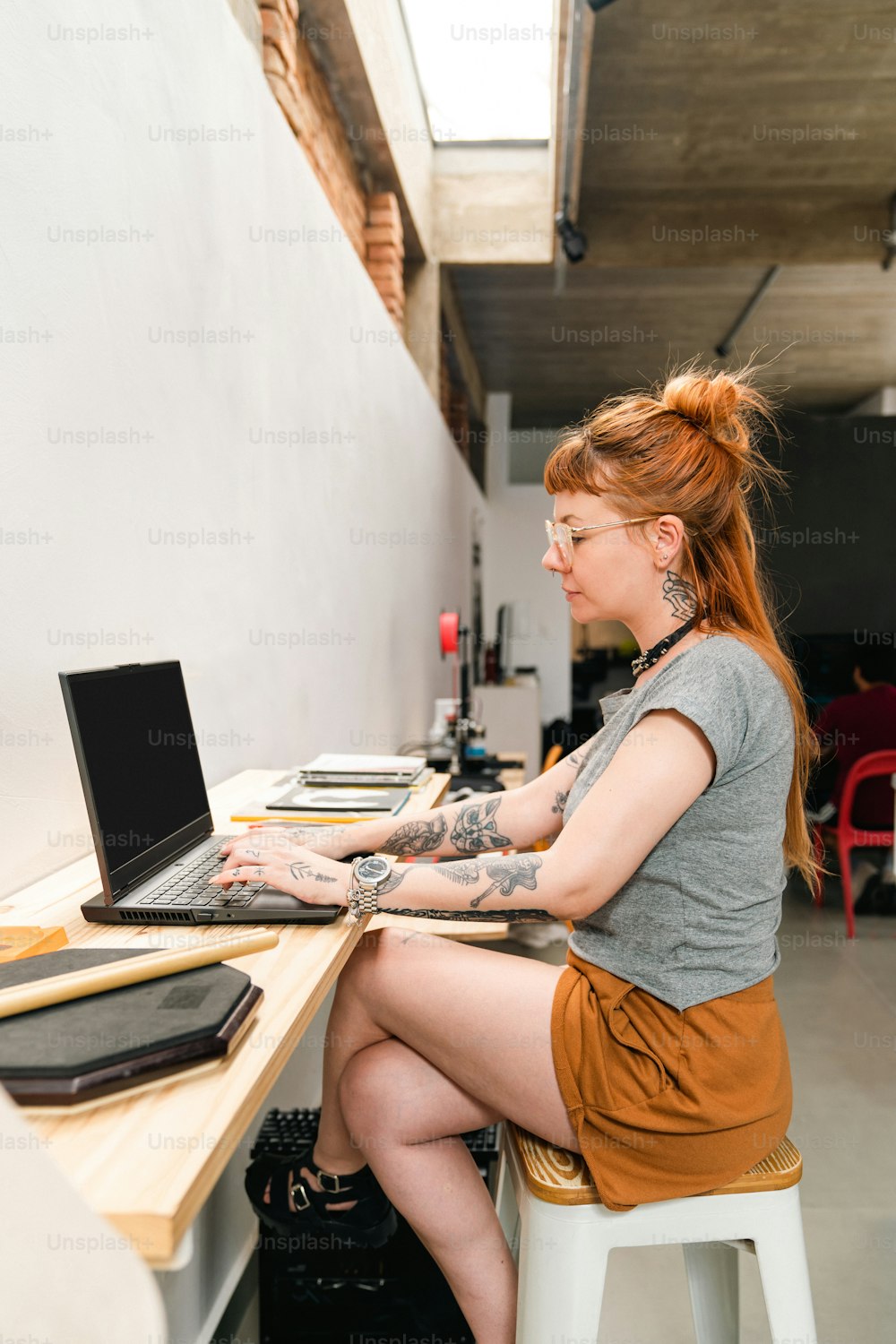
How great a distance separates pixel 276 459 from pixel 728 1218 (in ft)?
6.49

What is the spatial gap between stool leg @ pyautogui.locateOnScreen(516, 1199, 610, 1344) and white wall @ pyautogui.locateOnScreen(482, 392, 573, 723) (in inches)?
395

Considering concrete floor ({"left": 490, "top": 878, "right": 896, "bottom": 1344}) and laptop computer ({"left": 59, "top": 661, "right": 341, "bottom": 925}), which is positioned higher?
laptop computer ({"left": 59, "top": 661, "right": 341, "bottom": 925})

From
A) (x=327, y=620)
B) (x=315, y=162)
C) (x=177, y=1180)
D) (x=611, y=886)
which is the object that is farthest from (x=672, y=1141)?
(x=315, y=162)

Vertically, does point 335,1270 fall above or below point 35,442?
below

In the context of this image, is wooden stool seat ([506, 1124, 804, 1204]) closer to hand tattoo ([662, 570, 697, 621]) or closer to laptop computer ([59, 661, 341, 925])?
laptop computer ([59, 661, 341, 925])

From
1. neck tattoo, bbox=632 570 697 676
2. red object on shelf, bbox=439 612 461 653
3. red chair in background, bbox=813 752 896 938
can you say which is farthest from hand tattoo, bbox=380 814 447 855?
red chair in background, bbox=813 752 896 938

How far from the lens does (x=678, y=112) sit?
467cm

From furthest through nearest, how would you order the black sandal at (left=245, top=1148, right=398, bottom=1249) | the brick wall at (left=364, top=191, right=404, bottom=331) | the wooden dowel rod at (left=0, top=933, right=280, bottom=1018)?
the brick wall at (left=364, top=191, right=404, bottom=331) < the black sandal at (left=245, top=1148, right=398, bottom=1249) < the wooden dowel rod at (left=0, top=933, right=280, bottom=1018)

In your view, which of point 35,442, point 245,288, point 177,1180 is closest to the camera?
point 177,1180

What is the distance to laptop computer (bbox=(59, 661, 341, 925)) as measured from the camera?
1.20 meters

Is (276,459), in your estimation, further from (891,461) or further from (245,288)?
(891,461)

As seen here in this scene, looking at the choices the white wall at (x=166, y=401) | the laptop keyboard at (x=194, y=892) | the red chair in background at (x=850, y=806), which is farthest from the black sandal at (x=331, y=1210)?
A: the red chair in background at (x=850, y=806)

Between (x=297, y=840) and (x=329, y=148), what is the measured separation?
332cm

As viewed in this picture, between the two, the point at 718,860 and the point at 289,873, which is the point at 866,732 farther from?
the point at 289,873
